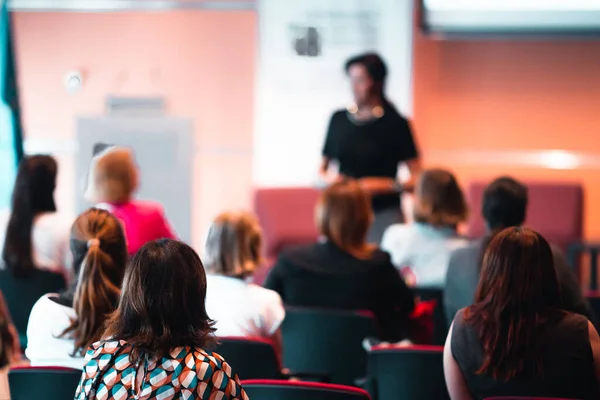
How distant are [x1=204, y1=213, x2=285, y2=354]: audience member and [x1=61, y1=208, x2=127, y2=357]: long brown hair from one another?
1.70 ft

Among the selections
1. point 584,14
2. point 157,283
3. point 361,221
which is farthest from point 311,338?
point 584,14

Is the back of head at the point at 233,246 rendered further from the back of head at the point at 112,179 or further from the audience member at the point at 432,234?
the audience member at the point at 432,234

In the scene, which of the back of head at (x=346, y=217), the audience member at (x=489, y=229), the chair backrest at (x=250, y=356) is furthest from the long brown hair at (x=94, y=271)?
the audience member at (x=489, y=229)

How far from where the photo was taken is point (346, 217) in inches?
157

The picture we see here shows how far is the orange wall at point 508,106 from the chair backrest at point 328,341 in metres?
4.17

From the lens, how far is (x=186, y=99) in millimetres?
7789

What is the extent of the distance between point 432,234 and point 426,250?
91 mm

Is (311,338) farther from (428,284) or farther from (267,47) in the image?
(267,47)

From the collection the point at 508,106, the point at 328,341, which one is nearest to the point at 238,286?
the point at 328,341

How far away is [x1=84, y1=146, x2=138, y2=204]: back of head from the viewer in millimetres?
4566

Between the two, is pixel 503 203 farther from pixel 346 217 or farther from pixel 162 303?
pixel 162 303

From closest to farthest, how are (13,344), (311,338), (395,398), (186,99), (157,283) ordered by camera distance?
1. (157,283)
2. (395,398)
3. (13,344)
4. (311,338)
5. (186,99)

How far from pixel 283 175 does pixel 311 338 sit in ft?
12.7

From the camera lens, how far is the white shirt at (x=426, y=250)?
4613 millimetres
